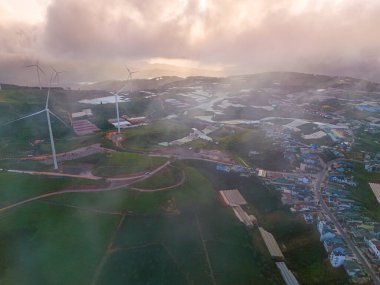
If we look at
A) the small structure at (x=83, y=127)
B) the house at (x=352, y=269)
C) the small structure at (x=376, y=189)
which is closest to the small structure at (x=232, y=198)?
the house at (x=352, y=269)

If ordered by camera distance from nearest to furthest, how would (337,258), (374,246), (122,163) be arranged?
(337,258) < (374,246) < (122,163)

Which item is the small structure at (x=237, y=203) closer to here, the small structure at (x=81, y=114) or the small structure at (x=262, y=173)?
the small structure at (x=262, y=173)

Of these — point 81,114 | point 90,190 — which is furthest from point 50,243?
point 81,114

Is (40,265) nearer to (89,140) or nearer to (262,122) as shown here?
(89,140)

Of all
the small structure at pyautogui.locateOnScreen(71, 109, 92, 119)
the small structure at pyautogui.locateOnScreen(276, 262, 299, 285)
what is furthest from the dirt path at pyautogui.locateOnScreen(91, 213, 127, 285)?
the small structure at pyautogui.locateOnScreen(71, 109, 92, 119)

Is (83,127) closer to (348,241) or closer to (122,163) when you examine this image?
(122,163)

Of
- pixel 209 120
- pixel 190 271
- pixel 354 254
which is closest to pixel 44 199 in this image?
pixel 190 271
